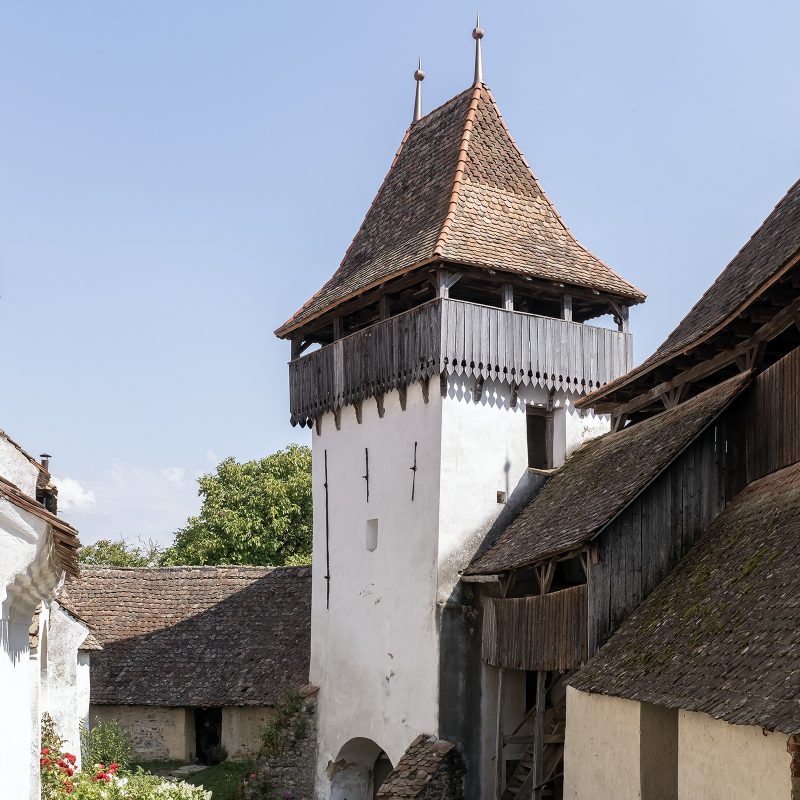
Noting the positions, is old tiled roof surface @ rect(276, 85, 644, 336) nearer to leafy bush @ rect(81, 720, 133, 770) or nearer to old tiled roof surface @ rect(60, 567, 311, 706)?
old tiled roof surface @ rect(60, 567, 311, 706)

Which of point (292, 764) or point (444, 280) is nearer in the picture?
point (444, 280)

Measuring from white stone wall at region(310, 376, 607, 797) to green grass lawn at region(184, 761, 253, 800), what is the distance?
1.84 metres

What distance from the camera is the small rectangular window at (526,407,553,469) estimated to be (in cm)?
2097

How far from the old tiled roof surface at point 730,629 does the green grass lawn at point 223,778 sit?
10.9 metres

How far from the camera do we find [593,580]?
15.0 m

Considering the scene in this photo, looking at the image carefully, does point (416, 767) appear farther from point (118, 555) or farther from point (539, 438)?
point (118, 555)

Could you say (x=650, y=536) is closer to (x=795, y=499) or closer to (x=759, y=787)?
(x=795, y=499)

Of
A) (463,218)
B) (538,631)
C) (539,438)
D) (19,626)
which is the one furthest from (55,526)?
(463,218)

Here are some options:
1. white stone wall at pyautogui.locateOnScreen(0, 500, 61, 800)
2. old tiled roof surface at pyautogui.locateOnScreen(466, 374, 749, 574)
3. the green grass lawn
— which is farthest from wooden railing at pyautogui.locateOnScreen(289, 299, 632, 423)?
white stone wall at pyautogui.locateOnScreen(0, 500, 61, 800)

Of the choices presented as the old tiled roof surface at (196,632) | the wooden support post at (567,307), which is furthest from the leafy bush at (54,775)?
the wooden support post at (567,307)

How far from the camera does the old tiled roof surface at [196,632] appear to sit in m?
25.8

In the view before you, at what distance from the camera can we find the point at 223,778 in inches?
949

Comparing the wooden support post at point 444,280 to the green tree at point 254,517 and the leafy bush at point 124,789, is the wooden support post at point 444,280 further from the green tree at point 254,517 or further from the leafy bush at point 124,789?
the green tree at point 254,517

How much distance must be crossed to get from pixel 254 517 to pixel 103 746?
17.3m
